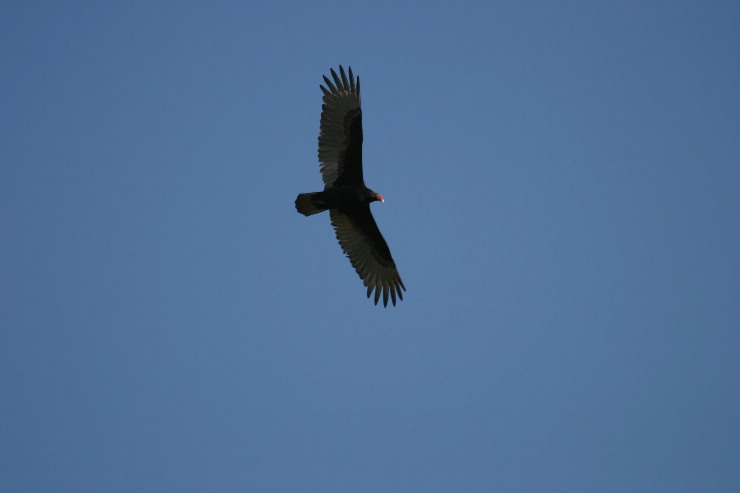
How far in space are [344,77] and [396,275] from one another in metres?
3.55

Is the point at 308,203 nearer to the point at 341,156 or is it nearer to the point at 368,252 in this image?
the point at 341,156

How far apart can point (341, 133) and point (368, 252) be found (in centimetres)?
226

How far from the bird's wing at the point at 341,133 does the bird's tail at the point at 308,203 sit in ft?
1.33

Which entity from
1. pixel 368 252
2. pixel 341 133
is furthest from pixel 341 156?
pixel 368 252

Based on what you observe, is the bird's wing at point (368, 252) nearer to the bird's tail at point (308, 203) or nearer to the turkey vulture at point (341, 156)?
the turkey vulture at point (341, 156)

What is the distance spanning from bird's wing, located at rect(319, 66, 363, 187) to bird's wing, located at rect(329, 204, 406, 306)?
805 millimetres

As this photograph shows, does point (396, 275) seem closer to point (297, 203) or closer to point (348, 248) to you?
point (348, 248)

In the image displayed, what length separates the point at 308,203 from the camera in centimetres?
1327

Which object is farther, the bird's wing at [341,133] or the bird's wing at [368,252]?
the bird's wing at [368,252]

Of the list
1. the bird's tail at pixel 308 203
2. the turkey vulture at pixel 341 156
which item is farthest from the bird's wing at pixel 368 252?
the bird's tail at pixel 308 203

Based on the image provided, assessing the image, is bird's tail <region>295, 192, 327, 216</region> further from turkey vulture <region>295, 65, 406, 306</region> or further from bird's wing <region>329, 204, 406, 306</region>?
bird's wing <region>329, 204, 406, 306</region>

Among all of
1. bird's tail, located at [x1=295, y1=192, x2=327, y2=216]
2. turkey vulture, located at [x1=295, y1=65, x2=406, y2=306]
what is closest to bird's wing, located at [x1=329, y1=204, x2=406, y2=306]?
turkey vulture, located at [x1=295, y1=65, x2=406, y2=306]

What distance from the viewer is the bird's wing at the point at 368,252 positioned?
14.2 m

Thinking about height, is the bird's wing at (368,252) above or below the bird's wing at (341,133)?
below
